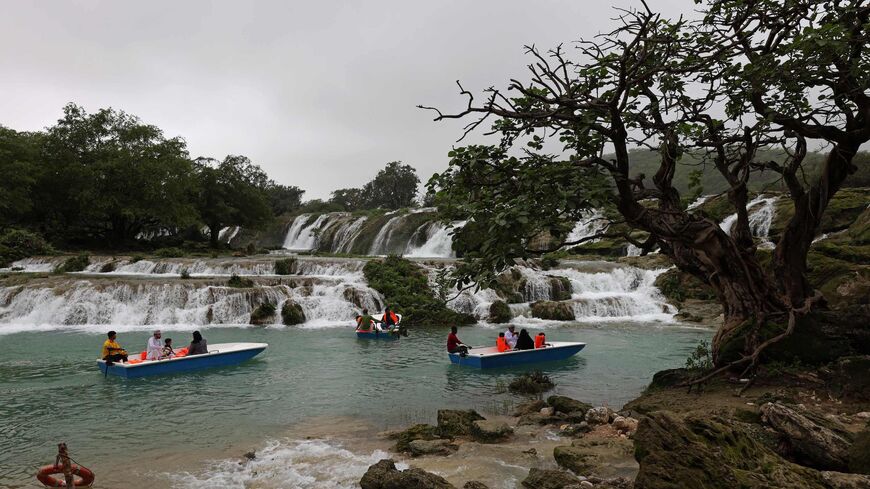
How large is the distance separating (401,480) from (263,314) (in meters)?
18.1

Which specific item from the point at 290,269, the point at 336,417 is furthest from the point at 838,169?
the point at 290,269

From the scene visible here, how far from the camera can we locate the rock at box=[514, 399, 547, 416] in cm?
1011

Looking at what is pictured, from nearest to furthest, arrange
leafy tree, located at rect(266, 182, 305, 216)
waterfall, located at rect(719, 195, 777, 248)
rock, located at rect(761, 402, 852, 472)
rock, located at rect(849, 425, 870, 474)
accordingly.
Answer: rock, located at rect(849, 425, 870, 474), rock, located at rect(761, 402, 852, 472), waterfall, located at rect(719, 195, 777, 248), leafy tree, located at rect(266, 182, 305, 216)

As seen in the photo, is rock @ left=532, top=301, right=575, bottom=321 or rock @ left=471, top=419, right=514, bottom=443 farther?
rock @ left=532, top=301, right=575, bottom=321

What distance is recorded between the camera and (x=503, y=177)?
26.4 feet

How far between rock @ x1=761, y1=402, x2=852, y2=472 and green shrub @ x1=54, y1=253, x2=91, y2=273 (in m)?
32.2

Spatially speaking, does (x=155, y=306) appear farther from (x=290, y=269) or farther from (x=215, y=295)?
(x=290, y=269)

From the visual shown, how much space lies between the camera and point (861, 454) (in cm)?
483

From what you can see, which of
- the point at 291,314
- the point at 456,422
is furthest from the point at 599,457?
the point at 291,314

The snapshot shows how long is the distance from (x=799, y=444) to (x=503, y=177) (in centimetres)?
467

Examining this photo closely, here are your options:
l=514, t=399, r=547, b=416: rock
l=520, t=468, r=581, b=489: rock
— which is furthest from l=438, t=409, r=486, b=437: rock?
l=520, t=468, r=581, b=489: rock

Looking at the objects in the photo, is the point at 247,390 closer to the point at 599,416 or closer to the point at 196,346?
the point at 196,346

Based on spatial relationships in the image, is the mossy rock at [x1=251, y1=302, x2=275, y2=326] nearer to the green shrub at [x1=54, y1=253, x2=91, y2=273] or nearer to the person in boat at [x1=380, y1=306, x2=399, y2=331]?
the person in boat at [x1=380, y1=306, x2=399, y2=331]

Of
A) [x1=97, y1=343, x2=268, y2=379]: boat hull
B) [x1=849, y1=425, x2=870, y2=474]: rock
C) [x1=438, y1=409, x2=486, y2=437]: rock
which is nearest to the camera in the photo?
[x1=849, y1=425, x2=870, y2=474]: rock
